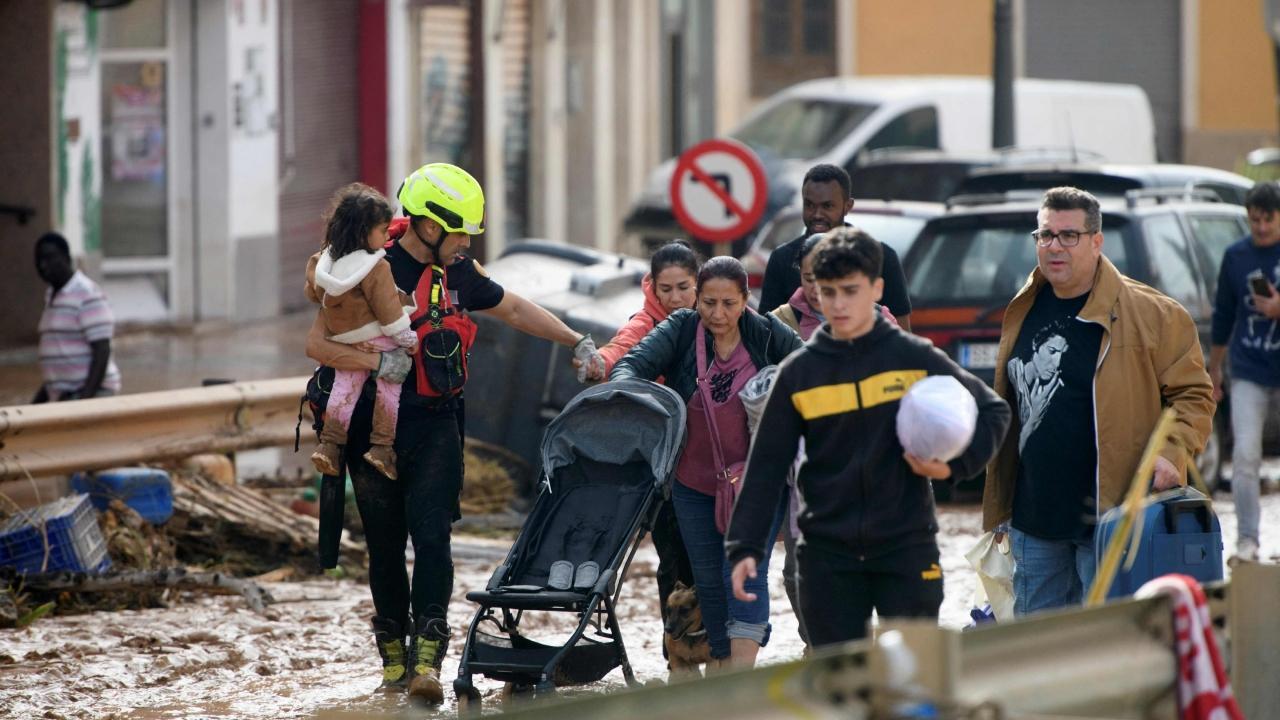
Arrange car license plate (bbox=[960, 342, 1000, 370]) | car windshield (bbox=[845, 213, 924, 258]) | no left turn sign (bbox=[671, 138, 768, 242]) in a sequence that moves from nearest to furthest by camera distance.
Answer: car license plate (bbox=[960, 342, 1000, 370]), car windshield (bbox=[845, 213, 924, 258]), no left turn sign (bbox=[671, 138, 768, 242])

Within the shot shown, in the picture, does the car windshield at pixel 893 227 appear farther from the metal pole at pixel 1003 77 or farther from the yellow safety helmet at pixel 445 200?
the metal pole at pixel 1003 77

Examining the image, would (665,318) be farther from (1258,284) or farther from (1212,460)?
(1212,460)

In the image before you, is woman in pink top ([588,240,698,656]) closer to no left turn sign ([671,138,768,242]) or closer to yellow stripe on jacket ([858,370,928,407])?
yellow stripe on jacket ([858,370,928,407])

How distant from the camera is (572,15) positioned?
24.6 meters

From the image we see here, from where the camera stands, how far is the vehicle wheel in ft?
39.9

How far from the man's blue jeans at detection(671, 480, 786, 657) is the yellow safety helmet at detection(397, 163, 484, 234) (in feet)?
3.65

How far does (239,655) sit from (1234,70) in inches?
1121

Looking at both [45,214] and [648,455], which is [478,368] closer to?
[648,455]

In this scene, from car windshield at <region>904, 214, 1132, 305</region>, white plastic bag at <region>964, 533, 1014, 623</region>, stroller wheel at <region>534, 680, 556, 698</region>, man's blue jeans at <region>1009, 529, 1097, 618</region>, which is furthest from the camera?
car windshield at <region>904, 214, 1132, 305</region>

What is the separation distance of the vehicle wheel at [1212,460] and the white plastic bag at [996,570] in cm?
575

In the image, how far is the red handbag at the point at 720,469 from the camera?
6.71 m

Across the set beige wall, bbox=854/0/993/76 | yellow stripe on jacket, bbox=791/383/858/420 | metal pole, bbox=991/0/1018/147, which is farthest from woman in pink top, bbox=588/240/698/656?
beige wall, bbox=854/0/993/76

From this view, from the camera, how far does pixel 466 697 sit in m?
6.74

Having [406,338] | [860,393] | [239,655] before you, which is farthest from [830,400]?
[239,655]
